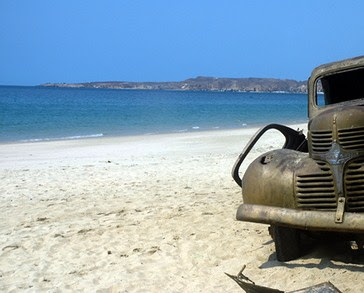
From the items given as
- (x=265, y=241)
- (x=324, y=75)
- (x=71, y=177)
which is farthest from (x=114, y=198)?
(x=324, y=75)

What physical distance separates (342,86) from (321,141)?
1.72 meters

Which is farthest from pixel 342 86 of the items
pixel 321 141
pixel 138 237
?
pixel 138 237

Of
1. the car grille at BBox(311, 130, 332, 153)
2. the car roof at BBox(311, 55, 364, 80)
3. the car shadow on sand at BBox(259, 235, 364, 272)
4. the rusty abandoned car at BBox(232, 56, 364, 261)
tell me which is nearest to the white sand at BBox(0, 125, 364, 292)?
the car shadow on sand at BBox(259, 235, 364, 272)

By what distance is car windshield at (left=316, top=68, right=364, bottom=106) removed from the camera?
257 inches

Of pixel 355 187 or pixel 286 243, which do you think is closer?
pixel 355 187

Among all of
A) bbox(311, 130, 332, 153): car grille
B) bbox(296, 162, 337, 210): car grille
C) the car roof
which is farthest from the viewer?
the car roof

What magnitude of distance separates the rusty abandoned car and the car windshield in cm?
66

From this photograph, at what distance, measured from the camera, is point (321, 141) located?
5.24 metres

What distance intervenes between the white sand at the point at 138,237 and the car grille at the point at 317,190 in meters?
0.67

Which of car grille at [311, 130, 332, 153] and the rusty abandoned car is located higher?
car grille at [311, 130, 332, 153]

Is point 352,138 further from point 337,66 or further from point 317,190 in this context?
point 337,66

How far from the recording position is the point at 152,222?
25.1ft

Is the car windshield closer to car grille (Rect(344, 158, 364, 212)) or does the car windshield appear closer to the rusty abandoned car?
the rusty abandoned car

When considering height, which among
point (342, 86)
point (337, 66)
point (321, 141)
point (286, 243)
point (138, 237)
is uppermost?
point (337, 66)
